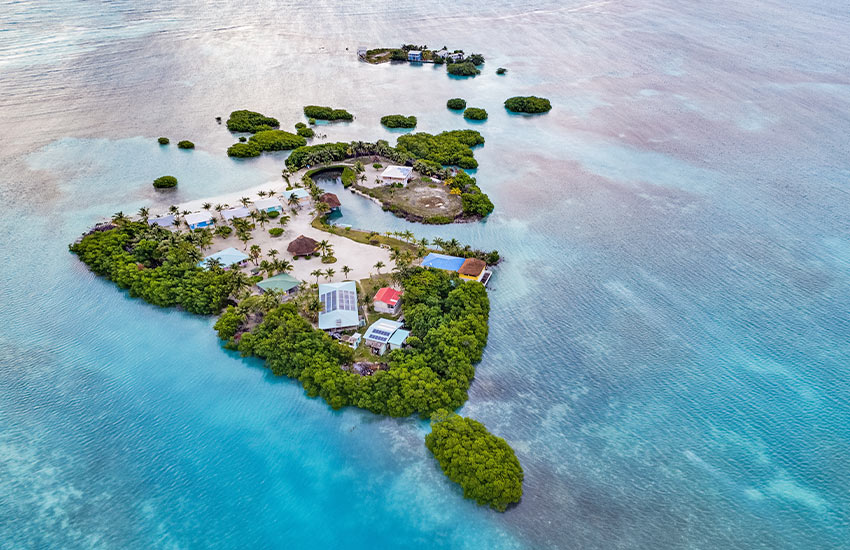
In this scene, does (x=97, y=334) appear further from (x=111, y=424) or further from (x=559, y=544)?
(x=559, y=544)

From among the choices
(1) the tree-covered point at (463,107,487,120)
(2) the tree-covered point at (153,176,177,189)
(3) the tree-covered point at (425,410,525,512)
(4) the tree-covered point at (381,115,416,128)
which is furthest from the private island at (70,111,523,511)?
(1) the tree-covered point at (463,107,487,120)

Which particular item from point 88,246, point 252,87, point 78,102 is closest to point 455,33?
point 252,87

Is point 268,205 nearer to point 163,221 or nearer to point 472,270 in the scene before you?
point 163,221

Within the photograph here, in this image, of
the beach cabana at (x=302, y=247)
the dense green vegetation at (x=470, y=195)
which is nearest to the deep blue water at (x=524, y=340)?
the dense green vegetation at (x=470, y=195)

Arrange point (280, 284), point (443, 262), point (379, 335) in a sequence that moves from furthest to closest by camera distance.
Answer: point (443, 262) < point (280, 284) < point (379, 335)

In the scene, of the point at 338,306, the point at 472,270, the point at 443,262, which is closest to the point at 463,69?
the point at 443,262

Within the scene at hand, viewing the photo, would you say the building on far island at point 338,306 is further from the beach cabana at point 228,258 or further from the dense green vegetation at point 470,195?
the dense green vegetation at point 470,195
